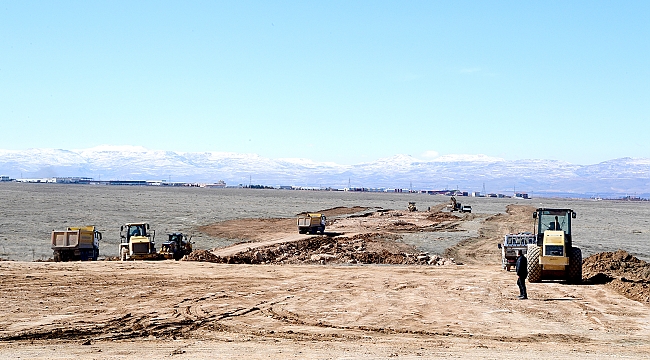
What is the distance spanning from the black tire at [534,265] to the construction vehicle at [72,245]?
71.2 feet

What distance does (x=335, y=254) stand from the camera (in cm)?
4006

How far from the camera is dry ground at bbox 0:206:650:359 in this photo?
1507cm

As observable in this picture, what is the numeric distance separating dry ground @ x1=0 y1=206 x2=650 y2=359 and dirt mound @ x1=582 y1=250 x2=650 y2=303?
0.90 feet

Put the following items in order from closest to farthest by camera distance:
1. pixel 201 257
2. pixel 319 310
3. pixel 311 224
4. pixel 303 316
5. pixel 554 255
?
pixel 303 316 < pixel 319 310 < pixel 554 255 < pixel 201 257 < pixel 311 224

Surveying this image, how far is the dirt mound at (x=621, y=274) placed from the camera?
2346 cm

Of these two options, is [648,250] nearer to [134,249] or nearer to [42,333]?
[134,249]

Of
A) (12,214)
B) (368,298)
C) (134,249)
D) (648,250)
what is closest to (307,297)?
(368,298)

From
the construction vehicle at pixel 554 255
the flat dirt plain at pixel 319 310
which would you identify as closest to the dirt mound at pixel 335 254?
the flat dirt plain at pixel 319 310

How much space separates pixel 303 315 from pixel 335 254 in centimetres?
2094

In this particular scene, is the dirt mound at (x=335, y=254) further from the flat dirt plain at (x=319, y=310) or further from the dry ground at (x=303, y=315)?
the dry ground at (x=303, y=315)

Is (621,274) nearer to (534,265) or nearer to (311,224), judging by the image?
(534,265)

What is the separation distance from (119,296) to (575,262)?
1469cm

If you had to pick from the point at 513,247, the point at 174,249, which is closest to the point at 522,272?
the point at 513,247

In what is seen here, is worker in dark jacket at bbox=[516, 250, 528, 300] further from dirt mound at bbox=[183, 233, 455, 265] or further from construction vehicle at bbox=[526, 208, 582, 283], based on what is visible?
dirt mound at bbox=[183, 233, 455, 265]
